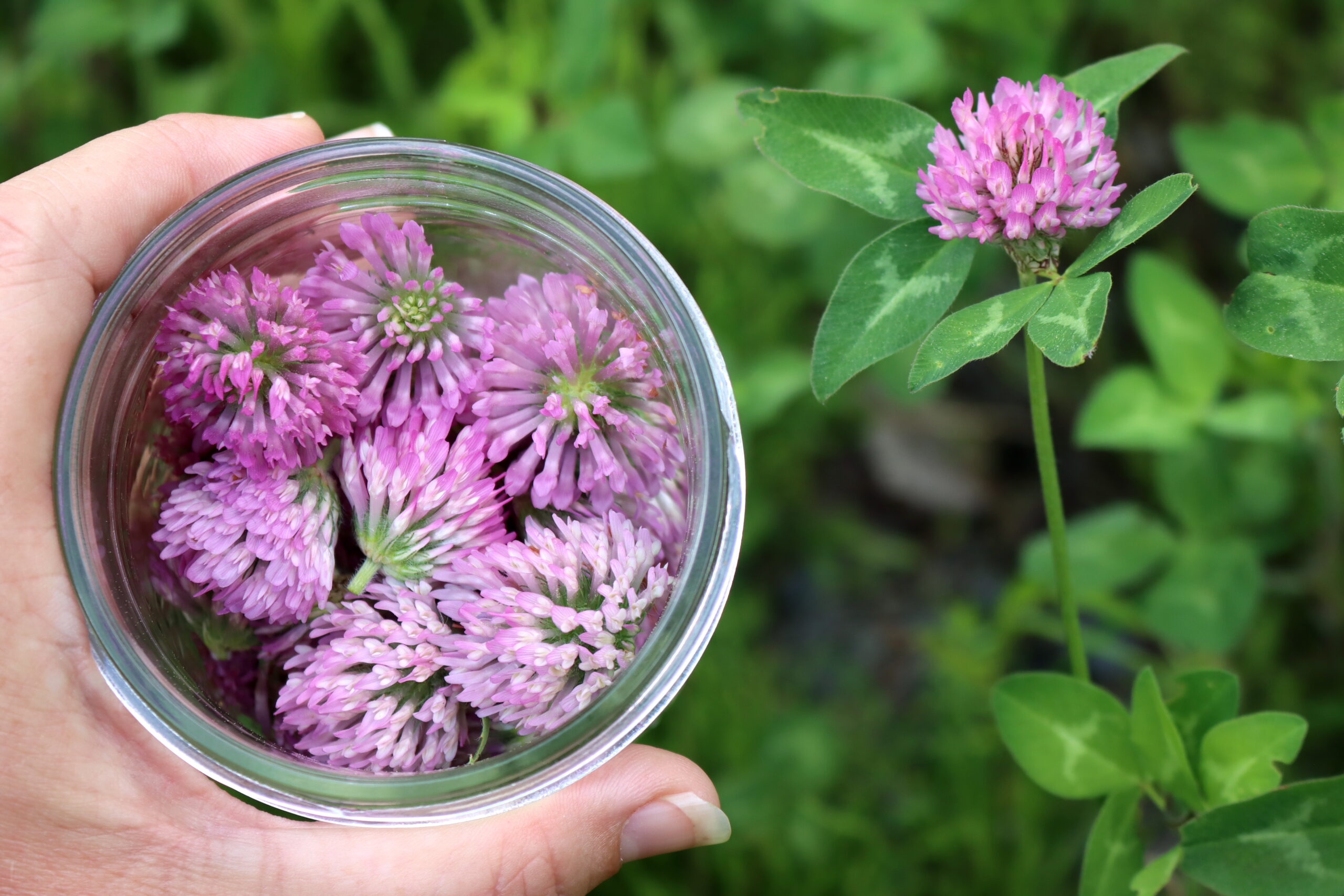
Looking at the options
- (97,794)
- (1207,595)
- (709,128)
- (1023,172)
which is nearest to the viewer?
(1023,172)

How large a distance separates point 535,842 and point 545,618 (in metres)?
0.20

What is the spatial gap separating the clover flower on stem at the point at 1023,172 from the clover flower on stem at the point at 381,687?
1.34 ft

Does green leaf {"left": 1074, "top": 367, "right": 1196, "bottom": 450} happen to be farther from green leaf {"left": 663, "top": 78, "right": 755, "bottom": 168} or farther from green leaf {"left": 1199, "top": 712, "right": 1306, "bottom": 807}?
green leaf {"left": 663, "top": 78, "right": 755, "bottom": 168}

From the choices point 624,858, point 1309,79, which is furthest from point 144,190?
point 1309,79

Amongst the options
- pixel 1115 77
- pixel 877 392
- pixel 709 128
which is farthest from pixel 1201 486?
pixel 709 128

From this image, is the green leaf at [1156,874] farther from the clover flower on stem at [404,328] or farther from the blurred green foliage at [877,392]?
the clover flower on stem at [404,328]

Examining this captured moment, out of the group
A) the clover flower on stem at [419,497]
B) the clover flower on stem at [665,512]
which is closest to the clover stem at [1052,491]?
the clover flower on stem at [665,512]

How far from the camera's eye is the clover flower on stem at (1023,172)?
62cm

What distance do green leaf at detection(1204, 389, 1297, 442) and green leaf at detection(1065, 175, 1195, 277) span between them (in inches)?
20.7

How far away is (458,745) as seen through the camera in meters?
0.70

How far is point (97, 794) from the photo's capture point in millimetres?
735

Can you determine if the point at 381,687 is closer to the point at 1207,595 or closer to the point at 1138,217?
the point at 1138,217

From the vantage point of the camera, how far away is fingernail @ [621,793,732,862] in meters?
→ 0.78

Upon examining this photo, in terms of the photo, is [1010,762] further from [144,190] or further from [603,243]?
[144,190]
